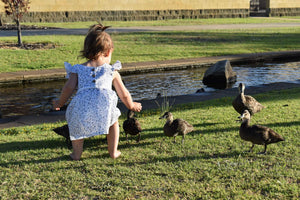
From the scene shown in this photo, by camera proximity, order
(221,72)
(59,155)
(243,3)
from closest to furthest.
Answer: (59,155) → (221,72) → (243,3)

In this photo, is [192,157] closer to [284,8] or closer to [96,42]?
[96,42]

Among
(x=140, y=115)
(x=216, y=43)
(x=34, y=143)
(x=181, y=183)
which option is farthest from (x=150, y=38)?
(x=181, y=183)

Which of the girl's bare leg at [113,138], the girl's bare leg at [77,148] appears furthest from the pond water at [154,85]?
the girl's bare leg at [113,138]

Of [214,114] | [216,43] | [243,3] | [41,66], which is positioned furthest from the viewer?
[243,3]

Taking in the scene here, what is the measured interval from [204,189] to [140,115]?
466cm

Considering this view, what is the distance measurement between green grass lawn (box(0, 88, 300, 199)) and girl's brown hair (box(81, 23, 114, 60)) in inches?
62.2

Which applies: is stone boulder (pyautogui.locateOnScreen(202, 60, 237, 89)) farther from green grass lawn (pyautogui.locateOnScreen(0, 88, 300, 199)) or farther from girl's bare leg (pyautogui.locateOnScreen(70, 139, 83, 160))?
Answer: girl's bare leg (pyautogui.locateOnScreen(70, 139, 83, 160))

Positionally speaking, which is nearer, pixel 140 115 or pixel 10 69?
pixel 140 115

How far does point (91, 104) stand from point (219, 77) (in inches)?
439

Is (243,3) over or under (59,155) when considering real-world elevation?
over

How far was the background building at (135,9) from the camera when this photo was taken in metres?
37.1

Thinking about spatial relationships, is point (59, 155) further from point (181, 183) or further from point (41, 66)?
point (41, 66)

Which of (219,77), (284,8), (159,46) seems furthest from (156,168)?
(284,8)

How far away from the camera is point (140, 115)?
9172 mm
